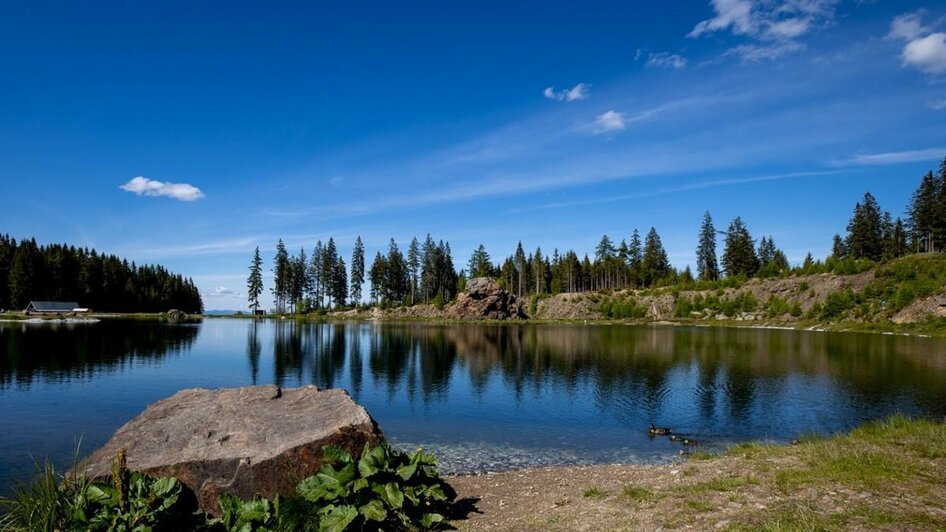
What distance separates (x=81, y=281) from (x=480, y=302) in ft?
380

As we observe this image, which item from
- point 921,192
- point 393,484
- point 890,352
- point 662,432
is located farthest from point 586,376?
point 921,192

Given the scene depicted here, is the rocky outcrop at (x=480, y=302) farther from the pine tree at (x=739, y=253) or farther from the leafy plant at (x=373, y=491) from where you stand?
the leafy plant at (x=373, y=491)

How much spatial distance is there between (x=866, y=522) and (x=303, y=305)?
176m

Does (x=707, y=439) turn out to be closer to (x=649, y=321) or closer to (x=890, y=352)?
(x=890, y=352)

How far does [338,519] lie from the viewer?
33.8 feet

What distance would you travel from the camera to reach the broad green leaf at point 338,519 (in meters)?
10.1

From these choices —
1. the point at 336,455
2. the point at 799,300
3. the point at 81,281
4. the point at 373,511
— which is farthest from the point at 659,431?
the point at 81,281

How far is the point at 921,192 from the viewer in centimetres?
13300

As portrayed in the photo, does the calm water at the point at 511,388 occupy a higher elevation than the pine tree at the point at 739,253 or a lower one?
lower

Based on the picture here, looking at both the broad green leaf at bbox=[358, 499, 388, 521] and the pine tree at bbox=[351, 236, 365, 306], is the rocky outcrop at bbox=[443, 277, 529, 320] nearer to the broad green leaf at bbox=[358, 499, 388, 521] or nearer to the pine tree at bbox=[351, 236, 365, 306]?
the pine tree at bbox=[351, 236, 365, 306]

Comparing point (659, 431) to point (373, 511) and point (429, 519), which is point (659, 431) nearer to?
point (429, 519)

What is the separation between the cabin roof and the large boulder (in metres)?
154

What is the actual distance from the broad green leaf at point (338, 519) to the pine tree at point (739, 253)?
168 m

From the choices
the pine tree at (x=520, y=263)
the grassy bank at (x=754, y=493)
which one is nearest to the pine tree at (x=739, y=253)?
the pine tree at (x=520, y=263)
